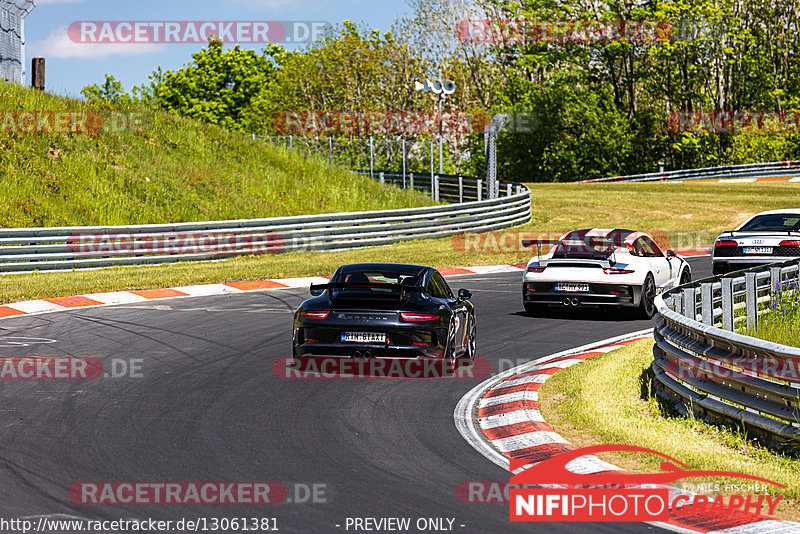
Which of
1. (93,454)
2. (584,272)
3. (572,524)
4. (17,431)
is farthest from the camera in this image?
(584,272)

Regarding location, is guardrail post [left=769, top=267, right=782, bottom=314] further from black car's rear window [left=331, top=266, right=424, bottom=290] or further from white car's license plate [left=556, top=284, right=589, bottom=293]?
black car's rear window [left=331, top=266, right=424, bottom=290]

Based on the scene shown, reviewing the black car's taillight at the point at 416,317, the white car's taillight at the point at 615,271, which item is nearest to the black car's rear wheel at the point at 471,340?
the black car's taillight at the point at 416,317

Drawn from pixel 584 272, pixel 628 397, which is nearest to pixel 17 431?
pixel 628 397

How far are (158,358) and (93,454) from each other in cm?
486

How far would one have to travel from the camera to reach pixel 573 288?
15.6 m

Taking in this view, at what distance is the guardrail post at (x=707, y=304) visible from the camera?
1066 centimetres

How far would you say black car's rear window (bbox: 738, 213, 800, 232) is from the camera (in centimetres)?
2045

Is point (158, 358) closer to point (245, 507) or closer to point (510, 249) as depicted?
point (245, 507)

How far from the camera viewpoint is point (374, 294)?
11.4 m

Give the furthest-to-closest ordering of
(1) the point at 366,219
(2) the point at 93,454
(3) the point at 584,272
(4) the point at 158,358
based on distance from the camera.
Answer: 1. (1) the point at 366,219
2. (3) the point at 584,272
3. (4) the point at 158,358
4. (2) the point at 93,454

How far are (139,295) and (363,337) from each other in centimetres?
955

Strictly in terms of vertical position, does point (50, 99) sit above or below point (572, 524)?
above

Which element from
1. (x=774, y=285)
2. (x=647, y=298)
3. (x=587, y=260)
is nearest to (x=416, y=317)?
(x=587, y=260)

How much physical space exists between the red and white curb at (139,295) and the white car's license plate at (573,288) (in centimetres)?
708
